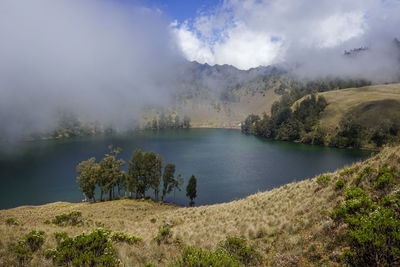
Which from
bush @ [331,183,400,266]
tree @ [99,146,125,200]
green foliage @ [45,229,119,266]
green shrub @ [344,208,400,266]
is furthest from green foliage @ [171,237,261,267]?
tree @ [99,146,125,200]

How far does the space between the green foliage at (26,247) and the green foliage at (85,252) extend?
757 mm

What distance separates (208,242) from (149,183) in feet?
160

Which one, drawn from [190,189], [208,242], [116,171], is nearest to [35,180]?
[116,171]

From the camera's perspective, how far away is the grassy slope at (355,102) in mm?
150875

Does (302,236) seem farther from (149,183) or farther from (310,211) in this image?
(149,183)

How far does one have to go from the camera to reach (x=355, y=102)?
17400 cm

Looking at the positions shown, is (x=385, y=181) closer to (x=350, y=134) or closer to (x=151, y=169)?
(x=151, y=169)

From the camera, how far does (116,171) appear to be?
5962cm

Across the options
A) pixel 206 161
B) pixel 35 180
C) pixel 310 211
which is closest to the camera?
pixel 310 211

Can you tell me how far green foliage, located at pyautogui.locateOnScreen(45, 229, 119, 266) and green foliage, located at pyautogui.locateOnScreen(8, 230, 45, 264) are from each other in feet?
2.48

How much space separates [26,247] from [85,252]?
414cm

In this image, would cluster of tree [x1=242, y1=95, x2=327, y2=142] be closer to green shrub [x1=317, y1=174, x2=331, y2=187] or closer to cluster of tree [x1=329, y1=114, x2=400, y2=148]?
cluster of tree [x1=329, y1=114, x2=400, y2=148]

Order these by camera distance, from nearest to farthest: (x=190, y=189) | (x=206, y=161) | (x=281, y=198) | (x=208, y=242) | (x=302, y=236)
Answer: (x=302, y=236) < (x=208, y=242) < (x=281, y=198) < (x=190, y=189) < (x=206, y=161)

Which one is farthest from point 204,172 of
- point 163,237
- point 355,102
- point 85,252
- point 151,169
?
point 355,102
